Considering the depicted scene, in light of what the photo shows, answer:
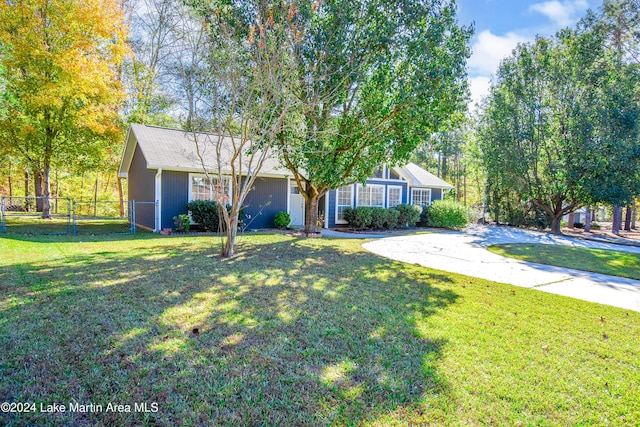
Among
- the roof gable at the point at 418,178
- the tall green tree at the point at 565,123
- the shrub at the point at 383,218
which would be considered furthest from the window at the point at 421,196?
the tall green tree at the point at 565,123

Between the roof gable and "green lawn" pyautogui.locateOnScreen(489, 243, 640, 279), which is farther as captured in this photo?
the roof gable

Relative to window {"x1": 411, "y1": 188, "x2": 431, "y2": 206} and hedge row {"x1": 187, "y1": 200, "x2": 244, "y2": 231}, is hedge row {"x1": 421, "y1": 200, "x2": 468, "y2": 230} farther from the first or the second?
hedge row {"x1": 187, "y1": 200, "x2": 244, "y2": 231}

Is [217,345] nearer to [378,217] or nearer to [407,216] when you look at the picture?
[378,217]

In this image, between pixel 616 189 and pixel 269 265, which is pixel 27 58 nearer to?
pixel 269 265

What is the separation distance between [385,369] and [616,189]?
16.1m

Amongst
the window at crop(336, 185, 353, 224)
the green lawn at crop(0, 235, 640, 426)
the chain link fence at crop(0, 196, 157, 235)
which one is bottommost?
the green lawn at crop(0, 235, 640, 426)

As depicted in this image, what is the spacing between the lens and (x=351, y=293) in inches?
194

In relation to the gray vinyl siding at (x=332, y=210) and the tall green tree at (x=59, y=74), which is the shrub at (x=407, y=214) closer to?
the gray vinyl siding at (x=332, y=210)

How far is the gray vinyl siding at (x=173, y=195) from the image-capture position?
12398 millimetres

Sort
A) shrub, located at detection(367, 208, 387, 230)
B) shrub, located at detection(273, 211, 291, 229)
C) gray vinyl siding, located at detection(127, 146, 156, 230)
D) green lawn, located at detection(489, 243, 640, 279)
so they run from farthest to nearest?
shrub, located at detection(367, 208, 387, 230) < shrub, located at detection(273, 211, 291, 229) < gray vinyl siding, located at detection(127, 146, 156, 230) < green lawn, located at detection(489, 243, 640, 279)

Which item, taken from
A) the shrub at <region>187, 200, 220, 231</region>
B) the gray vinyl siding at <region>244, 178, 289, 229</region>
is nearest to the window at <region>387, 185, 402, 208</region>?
the gray vinyl siding at <region>244, 178, 289, 229</region>

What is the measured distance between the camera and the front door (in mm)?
15484

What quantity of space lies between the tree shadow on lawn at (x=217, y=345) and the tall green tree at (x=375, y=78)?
5205 mm

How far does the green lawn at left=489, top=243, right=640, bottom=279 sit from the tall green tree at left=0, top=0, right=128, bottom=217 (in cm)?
1627
